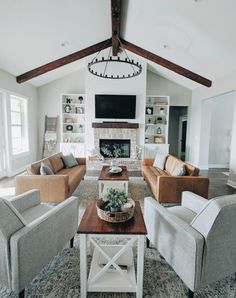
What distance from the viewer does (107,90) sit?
6.81 m

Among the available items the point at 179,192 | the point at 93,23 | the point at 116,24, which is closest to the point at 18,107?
the point at 93,23

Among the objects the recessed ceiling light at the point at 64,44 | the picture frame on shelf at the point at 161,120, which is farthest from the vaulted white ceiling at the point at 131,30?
the picture frame on shelf at the point at 161,120

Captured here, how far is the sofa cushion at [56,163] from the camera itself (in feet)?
14.1

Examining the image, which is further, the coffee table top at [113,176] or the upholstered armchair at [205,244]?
the coffee table top at [113,176]

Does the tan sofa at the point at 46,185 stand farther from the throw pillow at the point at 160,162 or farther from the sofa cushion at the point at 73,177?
the throw pillow at the point at 160,162

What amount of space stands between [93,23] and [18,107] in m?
3.70

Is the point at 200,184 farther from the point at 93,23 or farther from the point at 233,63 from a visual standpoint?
the point at 93,23

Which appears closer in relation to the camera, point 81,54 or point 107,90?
point 81,54

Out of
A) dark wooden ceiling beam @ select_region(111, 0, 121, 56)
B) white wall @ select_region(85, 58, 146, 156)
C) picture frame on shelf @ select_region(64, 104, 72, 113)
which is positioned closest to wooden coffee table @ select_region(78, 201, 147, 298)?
dark wooden ceiling beam @ select_region(111, 0, 121, 56)

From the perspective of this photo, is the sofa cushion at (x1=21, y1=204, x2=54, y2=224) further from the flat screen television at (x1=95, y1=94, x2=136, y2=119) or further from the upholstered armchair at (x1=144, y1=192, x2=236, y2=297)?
the flat screen television at (x1=95, y1=94, x2=136, y2=119)

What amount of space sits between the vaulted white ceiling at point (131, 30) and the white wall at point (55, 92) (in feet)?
6.16

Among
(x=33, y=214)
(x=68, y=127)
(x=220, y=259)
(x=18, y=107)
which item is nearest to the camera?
(x=220, y=259)

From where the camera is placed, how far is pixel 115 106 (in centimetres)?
676

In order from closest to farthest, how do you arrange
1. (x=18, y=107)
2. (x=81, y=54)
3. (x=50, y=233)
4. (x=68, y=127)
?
1. (x=50, y=233)
2. (x=81, y=54)
3. (x=18, y=107)
4. (x=68, y=127)
